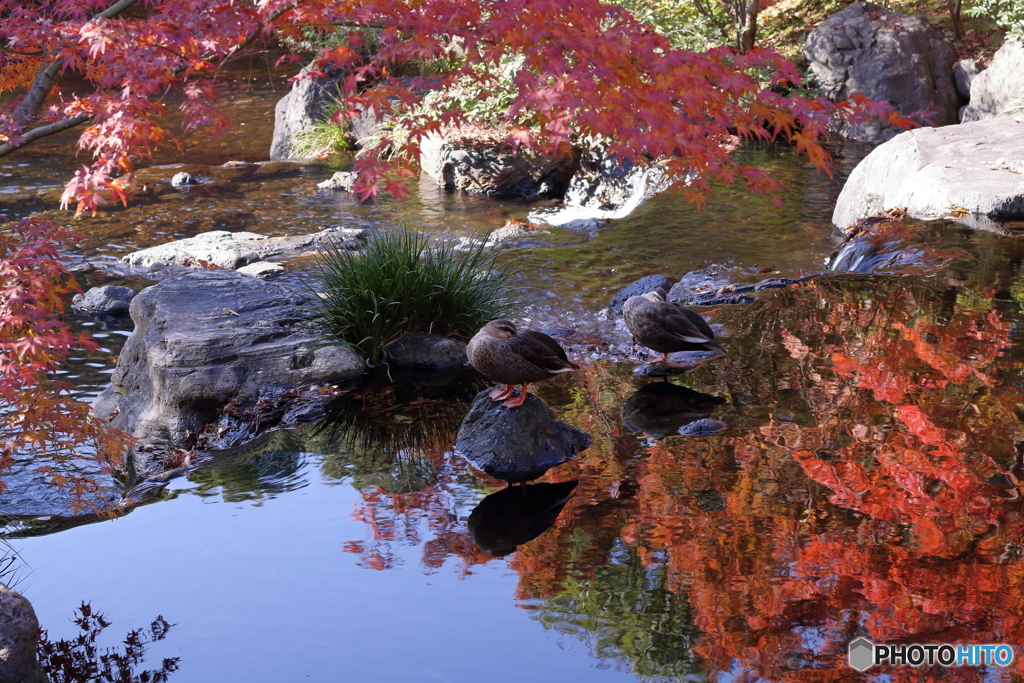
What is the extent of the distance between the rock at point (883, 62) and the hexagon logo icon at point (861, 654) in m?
13.4

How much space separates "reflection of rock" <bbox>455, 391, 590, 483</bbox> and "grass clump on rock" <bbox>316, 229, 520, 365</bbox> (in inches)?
71.7

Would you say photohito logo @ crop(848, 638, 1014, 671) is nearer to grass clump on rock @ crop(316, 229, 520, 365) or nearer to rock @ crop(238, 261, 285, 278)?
grass clump on rock @ crop(316, 229, 520, 365)

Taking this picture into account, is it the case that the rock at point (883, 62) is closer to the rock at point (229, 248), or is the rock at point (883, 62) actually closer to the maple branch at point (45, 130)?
the rock at point (229, 248)

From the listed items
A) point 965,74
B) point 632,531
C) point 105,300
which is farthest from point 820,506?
point 965,74

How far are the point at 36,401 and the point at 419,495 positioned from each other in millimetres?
2018

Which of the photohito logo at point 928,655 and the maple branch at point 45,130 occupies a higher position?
the maple branch at point 45,130

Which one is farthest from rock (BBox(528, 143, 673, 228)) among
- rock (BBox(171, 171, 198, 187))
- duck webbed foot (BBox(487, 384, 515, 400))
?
duck webbed foot (BBox(487, 384, 515, 400))

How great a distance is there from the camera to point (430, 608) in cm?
378

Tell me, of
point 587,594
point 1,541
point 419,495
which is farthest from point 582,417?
point 1,541

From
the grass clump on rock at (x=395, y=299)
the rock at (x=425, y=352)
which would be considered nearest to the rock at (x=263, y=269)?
the grass clump on rock at (x=395, y=299)

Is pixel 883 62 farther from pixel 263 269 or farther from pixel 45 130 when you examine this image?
pixel 45 130

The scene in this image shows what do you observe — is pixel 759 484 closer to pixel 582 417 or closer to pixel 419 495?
pixel 582 417

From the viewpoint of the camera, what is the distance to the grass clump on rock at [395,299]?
675 cm

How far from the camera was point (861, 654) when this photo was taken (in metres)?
3.25
